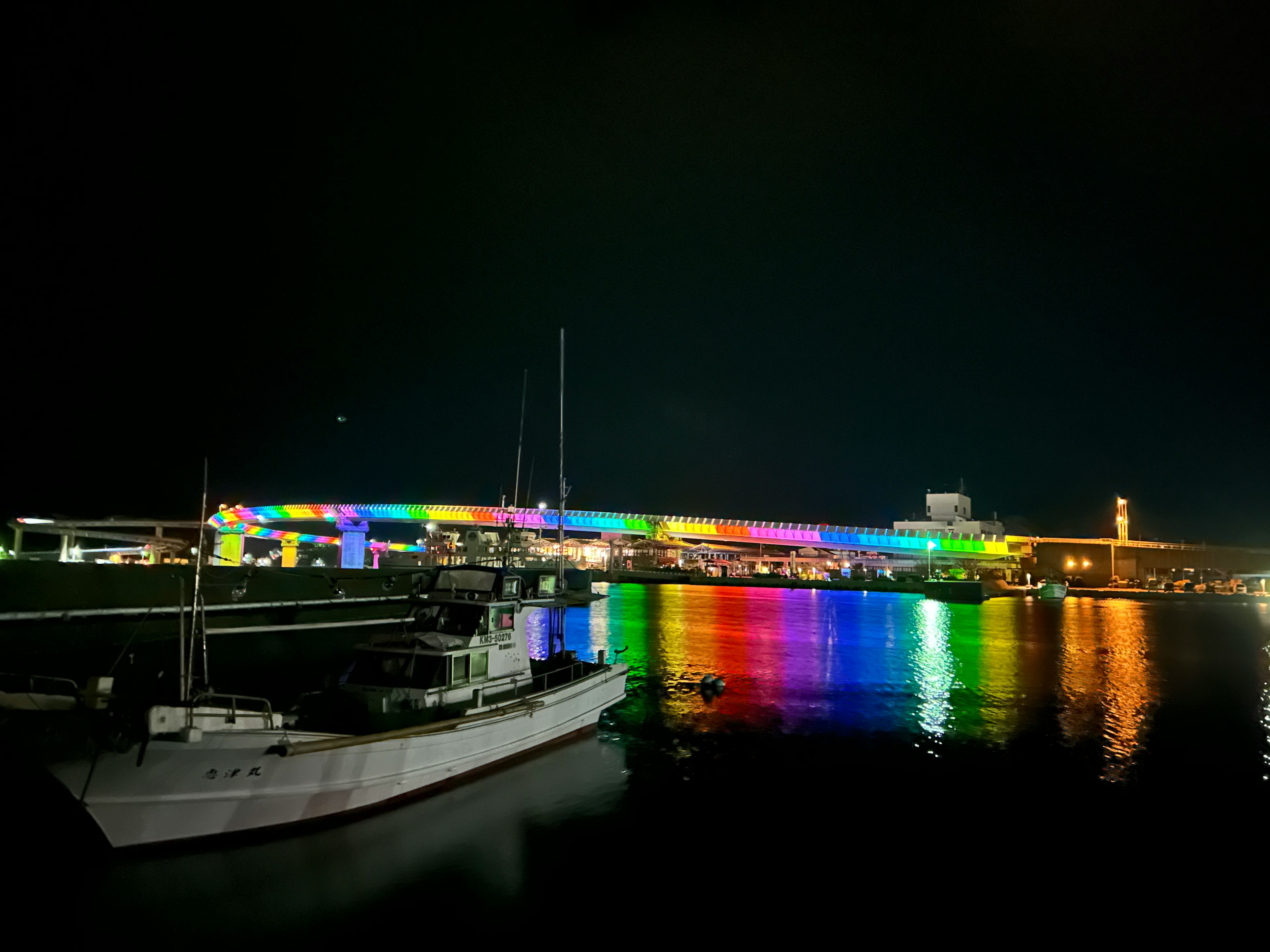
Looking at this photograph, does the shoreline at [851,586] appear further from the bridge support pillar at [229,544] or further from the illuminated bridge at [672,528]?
the bridge support pillar at [229,544]

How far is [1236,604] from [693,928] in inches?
4555

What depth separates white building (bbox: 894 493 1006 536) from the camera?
16012 centimetres

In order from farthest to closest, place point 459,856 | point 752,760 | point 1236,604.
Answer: point 1236,604 < point 752,760 < point 459,856

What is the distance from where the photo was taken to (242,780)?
11.4m

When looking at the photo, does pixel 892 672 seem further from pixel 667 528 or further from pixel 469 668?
pixel 667 528

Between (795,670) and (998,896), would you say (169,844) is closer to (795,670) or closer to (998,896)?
(998,896)

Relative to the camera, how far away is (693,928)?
1033 cm

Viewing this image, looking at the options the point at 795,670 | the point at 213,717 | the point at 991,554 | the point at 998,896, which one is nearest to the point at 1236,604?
the point at 991,554

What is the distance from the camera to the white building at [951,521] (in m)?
160

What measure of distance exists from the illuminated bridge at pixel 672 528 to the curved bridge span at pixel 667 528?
16cm

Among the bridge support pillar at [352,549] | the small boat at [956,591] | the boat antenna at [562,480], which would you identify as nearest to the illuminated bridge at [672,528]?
the small boat at [956,591]

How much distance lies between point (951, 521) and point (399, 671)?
17141 centimetres

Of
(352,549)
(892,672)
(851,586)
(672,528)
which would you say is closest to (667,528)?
(672,528)

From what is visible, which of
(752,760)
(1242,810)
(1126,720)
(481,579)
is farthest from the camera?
(1126,720)
